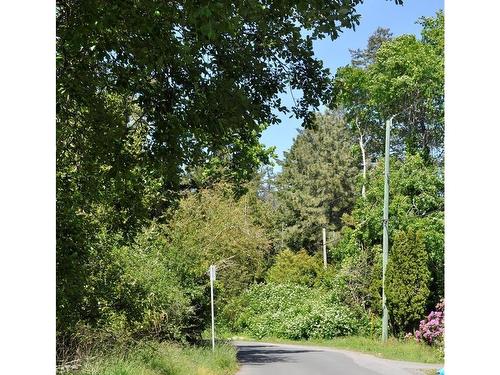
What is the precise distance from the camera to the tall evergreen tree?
124 feet

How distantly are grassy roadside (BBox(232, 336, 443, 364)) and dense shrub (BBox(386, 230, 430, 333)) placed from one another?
74cm

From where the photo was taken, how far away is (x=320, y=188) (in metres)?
38.1

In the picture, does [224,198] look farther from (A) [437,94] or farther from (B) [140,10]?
(B) [140,10]

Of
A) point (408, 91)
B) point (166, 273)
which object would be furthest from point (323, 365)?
point (408, 91)

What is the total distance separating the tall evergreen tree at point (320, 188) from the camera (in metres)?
37.7

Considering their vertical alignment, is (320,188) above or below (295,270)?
above

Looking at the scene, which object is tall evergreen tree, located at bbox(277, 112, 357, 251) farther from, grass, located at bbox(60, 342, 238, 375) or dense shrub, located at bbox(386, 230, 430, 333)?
grass, located at bbox(60, 342, 238, 375)

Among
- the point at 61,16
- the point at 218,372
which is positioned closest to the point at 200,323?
the point at 218,372

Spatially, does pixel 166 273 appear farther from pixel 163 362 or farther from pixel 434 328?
pixel 434 328

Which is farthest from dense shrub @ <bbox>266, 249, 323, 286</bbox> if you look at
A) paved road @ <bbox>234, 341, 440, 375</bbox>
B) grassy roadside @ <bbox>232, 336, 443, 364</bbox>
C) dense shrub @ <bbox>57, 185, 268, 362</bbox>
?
paved road @ <bbox>234, 341, 440, 375</bbox>

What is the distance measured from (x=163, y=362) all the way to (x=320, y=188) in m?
29.6

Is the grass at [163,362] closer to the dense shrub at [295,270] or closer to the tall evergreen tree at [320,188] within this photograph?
the dense shrub at [295,270]

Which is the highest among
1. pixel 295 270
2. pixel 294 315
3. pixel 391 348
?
pixel 295 270
